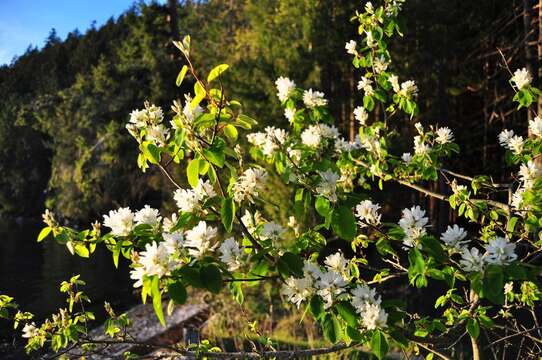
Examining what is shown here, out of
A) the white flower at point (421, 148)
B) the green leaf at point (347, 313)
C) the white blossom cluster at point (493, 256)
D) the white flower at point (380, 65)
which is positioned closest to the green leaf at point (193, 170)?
the green leaf at point (347, 313)

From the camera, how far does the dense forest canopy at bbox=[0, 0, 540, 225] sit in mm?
11602

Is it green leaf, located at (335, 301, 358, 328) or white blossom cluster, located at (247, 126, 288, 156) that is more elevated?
white blossom cluster, located at (247, 126, 288, 156)

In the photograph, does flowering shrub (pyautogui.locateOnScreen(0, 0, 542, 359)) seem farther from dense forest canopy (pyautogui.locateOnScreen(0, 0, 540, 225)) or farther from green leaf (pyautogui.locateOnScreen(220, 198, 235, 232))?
dense forest canopy (pyautogui.locateOnScreen(0, 0, 540, 225))

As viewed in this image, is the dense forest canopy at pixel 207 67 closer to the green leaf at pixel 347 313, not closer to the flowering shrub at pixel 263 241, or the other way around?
the flowering shrub at pixel 263 241

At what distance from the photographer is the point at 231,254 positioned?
1.54 meters

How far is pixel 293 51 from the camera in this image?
466 inches

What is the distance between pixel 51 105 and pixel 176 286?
3203cm

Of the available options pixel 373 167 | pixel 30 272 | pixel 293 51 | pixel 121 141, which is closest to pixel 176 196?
pixel 373 167

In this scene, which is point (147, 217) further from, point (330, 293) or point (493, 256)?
point (493, 256)

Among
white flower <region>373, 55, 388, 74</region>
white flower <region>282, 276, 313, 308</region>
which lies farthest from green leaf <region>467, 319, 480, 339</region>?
white flower <region>373, 55, 388, 74</region>

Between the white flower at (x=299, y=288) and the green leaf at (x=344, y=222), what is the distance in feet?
0.57

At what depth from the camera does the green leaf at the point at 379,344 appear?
164cm

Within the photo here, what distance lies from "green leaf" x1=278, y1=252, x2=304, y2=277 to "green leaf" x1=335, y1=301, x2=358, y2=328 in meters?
0.20

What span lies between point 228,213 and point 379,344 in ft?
2.04
